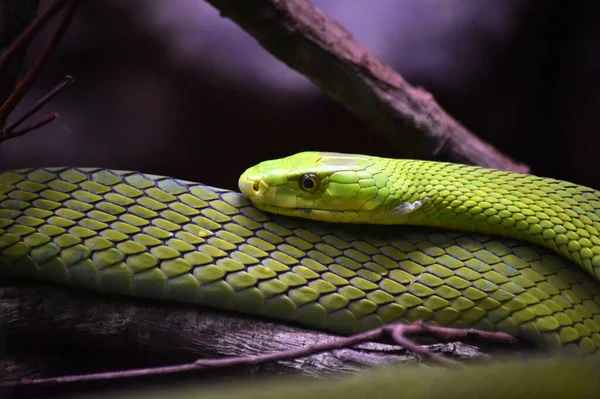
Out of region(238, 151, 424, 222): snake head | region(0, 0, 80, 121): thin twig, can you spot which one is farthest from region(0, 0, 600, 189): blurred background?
region(0, 0, 80, 121): thin twig

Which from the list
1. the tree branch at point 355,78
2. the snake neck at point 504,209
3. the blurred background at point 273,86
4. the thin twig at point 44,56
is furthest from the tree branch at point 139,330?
the blurred background at point 273,86

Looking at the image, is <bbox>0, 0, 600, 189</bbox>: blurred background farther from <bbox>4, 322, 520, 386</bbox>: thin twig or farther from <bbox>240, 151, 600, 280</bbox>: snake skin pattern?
<bbox>4, 322, 520, 386</bbox>: thin twig

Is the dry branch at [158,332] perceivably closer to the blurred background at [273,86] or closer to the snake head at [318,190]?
the snake head at [318,190]

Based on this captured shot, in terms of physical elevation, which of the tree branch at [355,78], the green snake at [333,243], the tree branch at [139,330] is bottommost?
the tree branch at [139,330]

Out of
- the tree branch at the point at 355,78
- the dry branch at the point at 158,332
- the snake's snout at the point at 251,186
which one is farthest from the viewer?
the tree branch at the point at 355,78

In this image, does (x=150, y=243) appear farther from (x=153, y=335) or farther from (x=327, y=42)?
(x=327, y=42)

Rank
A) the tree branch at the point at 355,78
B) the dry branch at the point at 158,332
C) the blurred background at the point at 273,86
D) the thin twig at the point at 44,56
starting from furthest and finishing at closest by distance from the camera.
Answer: the blurred background at the point at 273,86 → the tree branch at the point at 355,78 → the dry branch at the point at 158,332 → the thin twig at the point at 44,56
